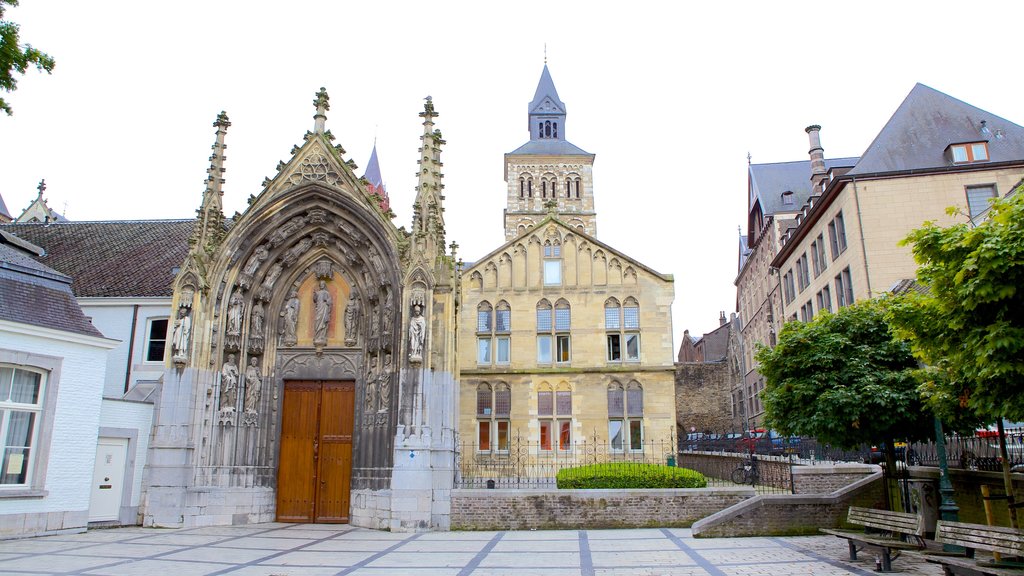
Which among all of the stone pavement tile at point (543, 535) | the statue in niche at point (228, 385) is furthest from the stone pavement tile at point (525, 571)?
the statue in niche at point (228, 385)

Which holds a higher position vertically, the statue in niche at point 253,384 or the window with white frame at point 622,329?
the window with white frame at point 622,329

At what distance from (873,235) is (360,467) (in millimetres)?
24636

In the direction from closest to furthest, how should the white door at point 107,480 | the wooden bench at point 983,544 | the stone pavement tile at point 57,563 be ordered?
the wooden bench at point 983,544, the stone pavement tile at point 57,563, the white door at point 107,480

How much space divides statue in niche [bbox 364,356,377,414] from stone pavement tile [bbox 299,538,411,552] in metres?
3.81

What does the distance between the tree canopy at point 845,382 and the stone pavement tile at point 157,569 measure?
11.1 metres

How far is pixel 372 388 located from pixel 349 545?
484 centimetres

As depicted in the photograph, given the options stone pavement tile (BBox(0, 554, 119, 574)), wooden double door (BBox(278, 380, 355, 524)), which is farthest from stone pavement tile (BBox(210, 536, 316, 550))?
wooden double door (BBox(278, 380, 355, 524))

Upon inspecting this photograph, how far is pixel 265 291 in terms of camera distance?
18.4 m

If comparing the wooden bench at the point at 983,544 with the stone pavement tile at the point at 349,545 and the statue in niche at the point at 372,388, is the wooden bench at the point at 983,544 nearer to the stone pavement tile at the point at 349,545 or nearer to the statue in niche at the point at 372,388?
the stone pavement tile at the point at 349,545

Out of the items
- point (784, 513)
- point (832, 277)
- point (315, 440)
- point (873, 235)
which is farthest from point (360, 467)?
point (832, 277)

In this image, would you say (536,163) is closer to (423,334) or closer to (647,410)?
(647,410)

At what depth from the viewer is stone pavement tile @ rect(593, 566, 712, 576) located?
988cm

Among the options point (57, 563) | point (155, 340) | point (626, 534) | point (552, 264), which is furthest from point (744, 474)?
point (155, 340)

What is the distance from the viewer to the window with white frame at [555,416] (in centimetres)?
2778
